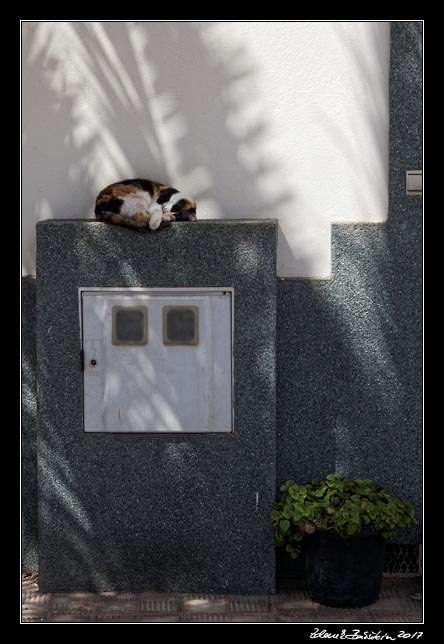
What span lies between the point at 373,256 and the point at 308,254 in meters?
0.40

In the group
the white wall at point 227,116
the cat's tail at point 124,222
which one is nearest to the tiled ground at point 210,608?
the white wall at point 227,116

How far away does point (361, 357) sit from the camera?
809cm

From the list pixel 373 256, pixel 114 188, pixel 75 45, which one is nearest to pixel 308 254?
pixel 373 256

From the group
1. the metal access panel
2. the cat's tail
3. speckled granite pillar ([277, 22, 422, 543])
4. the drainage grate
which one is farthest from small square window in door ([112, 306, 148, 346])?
the drainage grate

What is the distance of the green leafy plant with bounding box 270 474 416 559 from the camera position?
7.64 meters

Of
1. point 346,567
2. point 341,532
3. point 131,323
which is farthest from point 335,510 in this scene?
point 131,323

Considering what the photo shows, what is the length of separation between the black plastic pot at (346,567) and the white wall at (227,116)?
166 cm

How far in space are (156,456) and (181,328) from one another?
0.80 metres

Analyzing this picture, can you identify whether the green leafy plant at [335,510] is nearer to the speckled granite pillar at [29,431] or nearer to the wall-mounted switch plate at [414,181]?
the speckled granite pillar at [29,431]

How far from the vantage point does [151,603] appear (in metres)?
7.87

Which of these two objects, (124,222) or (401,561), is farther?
(401,561)

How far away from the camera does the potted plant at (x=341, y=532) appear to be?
7652 mm

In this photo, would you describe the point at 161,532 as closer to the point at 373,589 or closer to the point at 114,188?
the point at 373,589

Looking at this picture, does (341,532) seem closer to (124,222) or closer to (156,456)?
(156,456)
